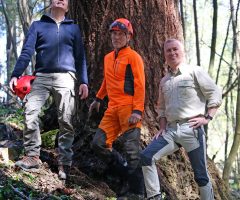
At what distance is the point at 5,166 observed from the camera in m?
4.77

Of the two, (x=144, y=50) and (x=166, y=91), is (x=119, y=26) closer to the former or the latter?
(x=166, y=91)

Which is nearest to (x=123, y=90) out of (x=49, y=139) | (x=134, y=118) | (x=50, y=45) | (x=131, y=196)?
(x=134, y=118)

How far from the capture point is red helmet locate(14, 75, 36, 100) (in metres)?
4.47

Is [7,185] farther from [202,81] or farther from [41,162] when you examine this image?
[202,81]

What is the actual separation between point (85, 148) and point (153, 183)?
157 cm

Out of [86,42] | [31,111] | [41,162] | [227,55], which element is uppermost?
[86,42]

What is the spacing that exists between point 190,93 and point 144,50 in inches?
63.9

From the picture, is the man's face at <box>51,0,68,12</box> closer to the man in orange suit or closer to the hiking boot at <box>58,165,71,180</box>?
the man in orange suit

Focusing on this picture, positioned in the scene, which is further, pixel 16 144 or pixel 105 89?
pixel 16 144

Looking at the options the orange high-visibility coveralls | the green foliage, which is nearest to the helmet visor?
the orange high-visibility coveralls

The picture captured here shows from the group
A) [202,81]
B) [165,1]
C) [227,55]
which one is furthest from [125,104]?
[227,55]

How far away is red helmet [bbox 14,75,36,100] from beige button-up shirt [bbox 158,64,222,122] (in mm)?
1624

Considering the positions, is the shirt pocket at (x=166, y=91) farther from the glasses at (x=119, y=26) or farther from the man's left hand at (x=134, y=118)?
the glasses at (x=119, y=26)

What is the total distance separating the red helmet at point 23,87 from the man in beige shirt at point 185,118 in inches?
A: 61.4
